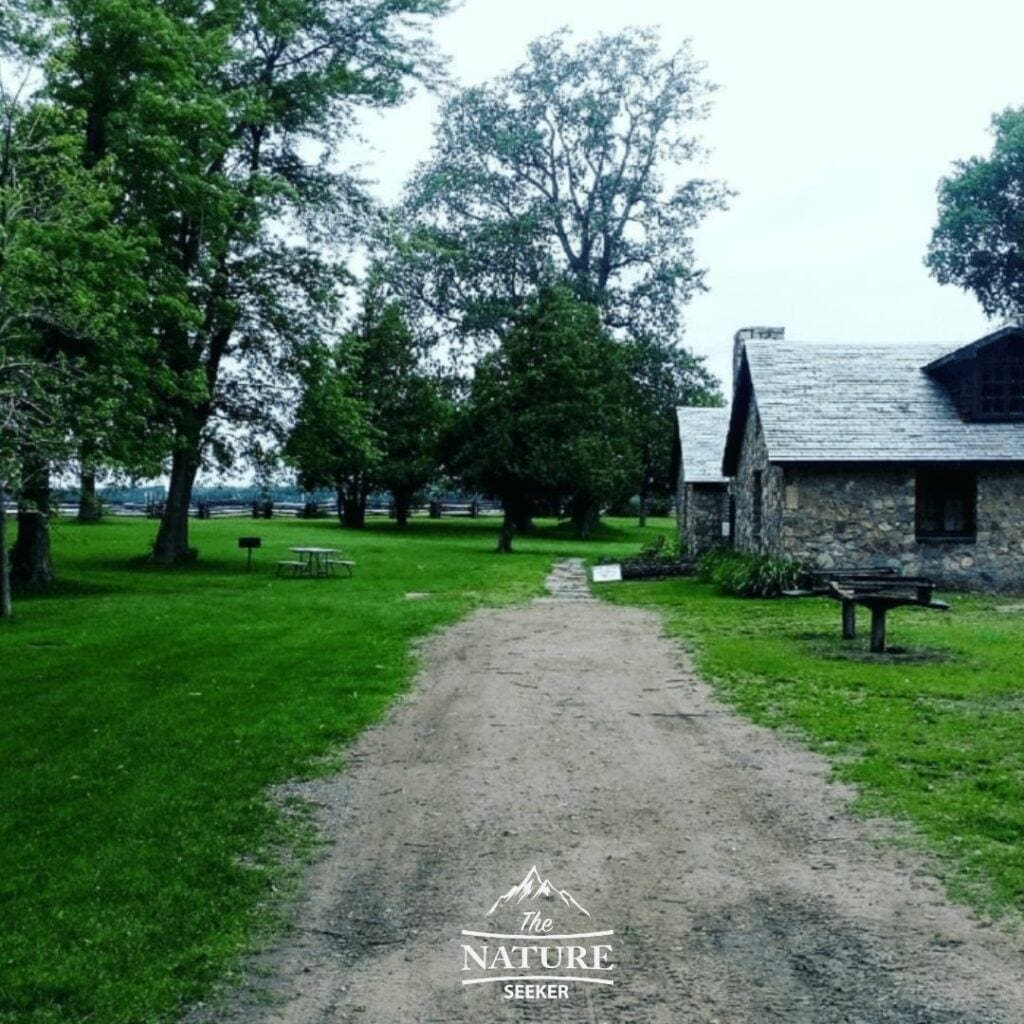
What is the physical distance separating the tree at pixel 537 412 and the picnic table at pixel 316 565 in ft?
30.0

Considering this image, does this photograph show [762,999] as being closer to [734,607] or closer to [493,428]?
[734,607]

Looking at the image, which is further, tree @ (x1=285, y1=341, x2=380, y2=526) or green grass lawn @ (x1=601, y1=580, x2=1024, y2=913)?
tree @ (x1=285, y1=341, x2=380, y2=526)

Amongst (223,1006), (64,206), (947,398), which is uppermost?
(64,206)

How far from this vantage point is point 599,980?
15.7ft

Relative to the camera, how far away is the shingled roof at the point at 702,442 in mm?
32406

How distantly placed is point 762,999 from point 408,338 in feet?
152

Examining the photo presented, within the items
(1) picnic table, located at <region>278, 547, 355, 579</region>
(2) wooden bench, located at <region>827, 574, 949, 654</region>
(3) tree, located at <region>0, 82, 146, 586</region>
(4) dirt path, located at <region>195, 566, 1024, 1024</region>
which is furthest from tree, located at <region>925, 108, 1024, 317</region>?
(4) dirt path, located at <region>195, 566, 1024, 1024</region>

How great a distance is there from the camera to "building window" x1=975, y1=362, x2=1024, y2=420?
79.9 ft

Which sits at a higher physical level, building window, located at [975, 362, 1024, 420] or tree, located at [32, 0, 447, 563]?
tree, located at [32, 0, 447, 563]

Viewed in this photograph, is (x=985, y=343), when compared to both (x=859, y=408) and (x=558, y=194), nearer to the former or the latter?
(x=859, y=408)

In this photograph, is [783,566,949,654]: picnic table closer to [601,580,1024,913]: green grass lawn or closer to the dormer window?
[601,580,1024,913]: green grass lawn

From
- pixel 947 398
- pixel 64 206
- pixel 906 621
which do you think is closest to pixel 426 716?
pixel 906 621

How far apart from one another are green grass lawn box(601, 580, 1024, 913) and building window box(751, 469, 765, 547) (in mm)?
6214

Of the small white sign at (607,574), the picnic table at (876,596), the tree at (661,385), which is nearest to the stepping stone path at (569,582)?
the small white sign at (607,574)
